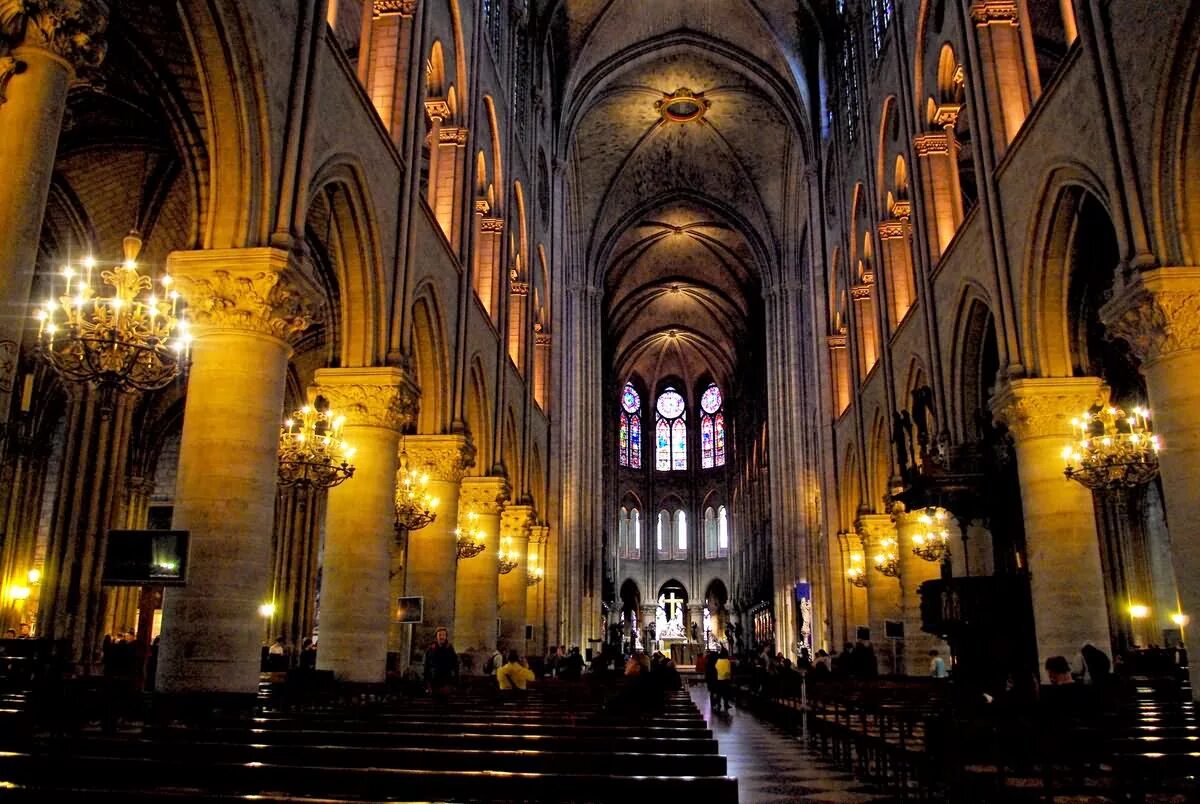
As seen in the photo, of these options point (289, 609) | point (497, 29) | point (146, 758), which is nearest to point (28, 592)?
point (289, 609)

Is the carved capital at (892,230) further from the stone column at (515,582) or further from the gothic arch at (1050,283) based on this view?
the stone column at (515,582)

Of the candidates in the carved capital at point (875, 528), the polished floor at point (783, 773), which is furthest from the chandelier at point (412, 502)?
the carved capital at point (875, 528)

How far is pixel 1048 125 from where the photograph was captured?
12.7 m

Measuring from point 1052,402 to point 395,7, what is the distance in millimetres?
11261

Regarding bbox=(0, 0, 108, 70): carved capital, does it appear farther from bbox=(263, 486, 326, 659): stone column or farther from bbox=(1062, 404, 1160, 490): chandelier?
bbox=(263, 486, 326, 659): stone column

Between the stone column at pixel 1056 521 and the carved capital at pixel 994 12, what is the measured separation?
595cm

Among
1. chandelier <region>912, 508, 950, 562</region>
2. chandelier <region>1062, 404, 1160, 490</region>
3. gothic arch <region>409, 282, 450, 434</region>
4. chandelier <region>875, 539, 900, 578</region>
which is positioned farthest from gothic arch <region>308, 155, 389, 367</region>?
chandelier <region>875, 539, 900, 578</region>

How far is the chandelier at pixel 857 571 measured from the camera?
25884 mm

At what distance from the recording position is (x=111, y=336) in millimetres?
8492

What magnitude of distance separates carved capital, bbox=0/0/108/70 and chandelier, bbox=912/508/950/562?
14.9m

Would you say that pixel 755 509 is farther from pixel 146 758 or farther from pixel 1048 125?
pixel 146 758

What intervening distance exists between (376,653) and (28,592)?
15.3m

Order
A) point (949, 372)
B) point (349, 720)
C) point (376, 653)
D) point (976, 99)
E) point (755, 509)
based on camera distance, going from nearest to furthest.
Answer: point (349, 720) → point (376, 653) → point (976, 99) → point (949, 372) → point (755, 509)

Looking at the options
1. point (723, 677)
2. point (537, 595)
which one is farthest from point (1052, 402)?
point (537, 595)
